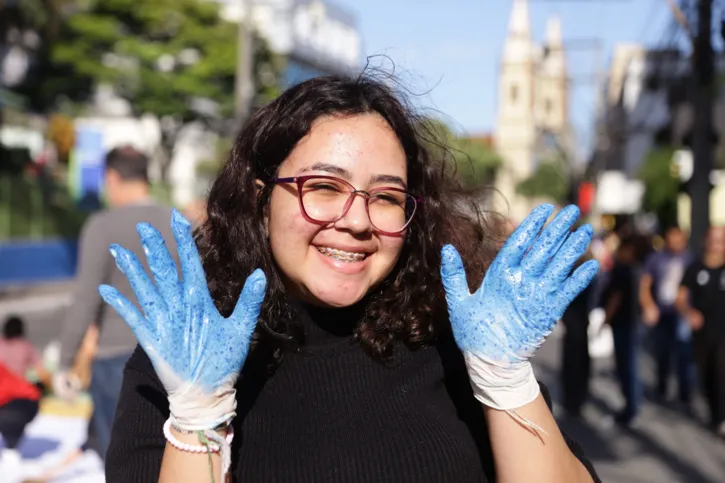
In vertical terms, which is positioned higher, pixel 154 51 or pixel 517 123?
pixel 154 51

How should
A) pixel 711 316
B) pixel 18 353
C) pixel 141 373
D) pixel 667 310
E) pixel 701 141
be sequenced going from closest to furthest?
pixel 141 373 → pixel 18 353 → pixel 711 316 → pixel 701 141 → pixel 667 310

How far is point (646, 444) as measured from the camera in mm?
7691

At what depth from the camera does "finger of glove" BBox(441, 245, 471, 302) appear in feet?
6.18

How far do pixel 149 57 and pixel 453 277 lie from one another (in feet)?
117

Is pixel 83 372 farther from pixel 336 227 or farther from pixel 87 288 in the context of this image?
pixel 336 227

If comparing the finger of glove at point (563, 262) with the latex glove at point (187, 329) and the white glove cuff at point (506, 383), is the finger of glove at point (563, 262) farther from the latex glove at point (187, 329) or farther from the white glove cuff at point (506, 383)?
the latex glove at point (187, 329)

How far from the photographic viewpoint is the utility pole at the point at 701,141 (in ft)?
30.7

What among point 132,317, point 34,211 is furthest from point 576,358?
point 34,211

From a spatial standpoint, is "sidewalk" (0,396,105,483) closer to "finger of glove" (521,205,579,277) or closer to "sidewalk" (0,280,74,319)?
"finger of glove" (521,205,579,277)

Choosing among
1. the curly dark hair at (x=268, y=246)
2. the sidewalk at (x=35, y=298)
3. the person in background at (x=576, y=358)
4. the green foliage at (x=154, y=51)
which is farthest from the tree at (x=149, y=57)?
the curly dark hair at (x=268, y=246)

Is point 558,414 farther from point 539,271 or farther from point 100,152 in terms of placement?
point 100,152

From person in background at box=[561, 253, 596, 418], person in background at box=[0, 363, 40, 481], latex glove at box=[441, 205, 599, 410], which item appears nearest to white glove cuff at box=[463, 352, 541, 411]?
latex glove at box=[441, 205, 599, 410]

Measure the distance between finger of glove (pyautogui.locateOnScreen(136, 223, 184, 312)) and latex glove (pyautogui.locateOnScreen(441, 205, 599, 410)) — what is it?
525 mm

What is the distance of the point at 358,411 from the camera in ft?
6.41
